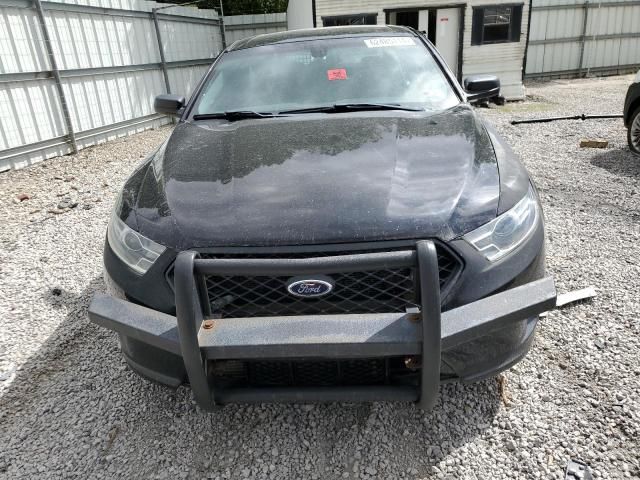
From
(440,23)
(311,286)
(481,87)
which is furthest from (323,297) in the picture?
(440,23)

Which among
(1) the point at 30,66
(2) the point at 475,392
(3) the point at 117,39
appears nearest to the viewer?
(2) the point at 475,392

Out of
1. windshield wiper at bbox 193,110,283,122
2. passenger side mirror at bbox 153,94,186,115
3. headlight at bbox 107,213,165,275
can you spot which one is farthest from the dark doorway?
headlight at bbox 107,213,165,275

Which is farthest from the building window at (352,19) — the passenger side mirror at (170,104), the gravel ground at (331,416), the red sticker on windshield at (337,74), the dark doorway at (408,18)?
the gravel ground at (331,416)

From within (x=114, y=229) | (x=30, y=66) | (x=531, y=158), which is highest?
(x=30, y=66)

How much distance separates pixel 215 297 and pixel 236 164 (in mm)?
716

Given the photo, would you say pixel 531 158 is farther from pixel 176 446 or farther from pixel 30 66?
pixel 30 66

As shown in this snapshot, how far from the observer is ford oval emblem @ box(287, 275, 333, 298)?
1637 millimetres

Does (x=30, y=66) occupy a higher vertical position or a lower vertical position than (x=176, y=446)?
higher

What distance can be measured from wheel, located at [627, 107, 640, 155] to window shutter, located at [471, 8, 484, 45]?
7.95 meters

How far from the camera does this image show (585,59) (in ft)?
→ 55.9

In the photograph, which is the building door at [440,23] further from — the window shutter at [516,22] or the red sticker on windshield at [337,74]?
the red sticker on windshield at [337,74]

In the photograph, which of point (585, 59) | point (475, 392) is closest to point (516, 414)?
point (475, 392)

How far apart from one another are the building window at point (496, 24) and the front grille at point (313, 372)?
13316mm

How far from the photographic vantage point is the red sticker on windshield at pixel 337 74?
9.93ft
